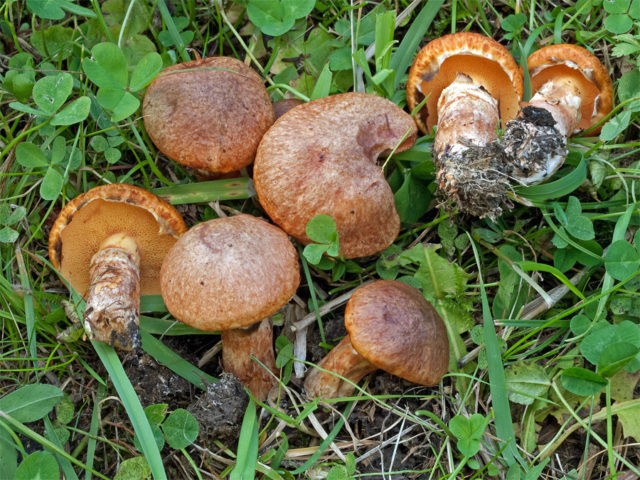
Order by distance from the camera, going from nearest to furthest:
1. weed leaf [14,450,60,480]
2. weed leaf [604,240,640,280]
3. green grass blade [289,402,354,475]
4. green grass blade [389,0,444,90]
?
weed leaf [14,450,60,480]
green grass blade [289,402,354,475]
weed leaf [604,240,640,280]
green grass blade [389,0,444,90]

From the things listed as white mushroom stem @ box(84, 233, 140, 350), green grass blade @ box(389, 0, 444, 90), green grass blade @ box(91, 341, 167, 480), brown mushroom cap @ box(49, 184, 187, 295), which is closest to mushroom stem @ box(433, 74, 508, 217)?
green grass blade @ box(389, 0, 444, 90)

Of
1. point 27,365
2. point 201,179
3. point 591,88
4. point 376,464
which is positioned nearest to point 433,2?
point 591,88

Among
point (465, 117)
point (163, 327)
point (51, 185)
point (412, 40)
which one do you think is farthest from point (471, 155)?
point (51, 185)

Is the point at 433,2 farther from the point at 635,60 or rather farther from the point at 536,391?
the point at 536,391

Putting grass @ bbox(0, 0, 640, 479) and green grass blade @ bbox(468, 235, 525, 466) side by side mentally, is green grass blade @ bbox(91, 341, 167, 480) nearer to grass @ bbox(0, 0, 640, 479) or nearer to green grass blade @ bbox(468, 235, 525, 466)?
grass @ bbox(0, 0, 640, 479)

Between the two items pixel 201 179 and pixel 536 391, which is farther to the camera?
pixel 201 179

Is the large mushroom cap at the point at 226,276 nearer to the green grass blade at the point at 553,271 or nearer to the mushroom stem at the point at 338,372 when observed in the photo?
the mushroom stem at the point at 338,372
